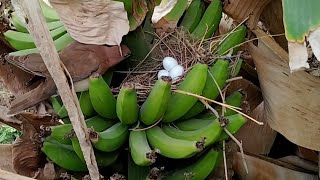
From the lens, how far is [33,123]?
0.93m

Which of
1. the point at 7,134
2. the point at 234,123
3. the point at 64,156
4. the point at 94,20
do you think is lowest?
the point at 7,134

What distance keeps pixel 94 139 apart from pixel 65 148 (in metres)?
0.13

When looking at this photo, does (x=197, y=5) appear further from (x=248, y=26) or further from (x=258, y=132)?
(x=258, y=132)

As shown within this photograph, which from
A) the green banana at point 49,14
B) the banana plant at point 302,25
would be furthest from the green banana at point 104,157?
the banana plant at point 302,25

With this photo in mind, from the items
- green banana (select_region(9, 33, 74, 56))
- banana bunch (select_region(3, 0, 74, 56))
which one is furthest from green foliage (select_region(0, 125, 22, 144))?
green banana (select_region(9, 33, 74, 56))

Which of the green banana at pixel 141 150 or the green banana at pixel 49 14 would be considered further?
the green banana at pixel 49 14

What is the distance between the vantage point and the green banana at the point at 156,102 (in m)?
0.79

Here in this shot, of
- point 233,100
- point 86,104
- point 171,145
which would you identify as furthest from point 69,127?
point 233,100

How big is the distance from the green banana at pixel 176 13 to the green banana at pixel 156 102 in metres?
0.17

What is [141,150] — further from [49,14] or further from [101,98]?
[49,14]

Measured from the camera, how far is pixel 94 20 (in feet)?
2.69

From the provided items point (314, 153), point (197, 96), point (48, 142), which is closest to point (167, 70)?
point (197, 96)

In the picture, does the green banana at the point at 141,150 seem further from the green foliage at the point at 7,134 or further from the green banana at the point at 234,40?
the green foliage at the point at 7,134

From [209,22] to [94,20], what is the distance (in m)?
0.21
